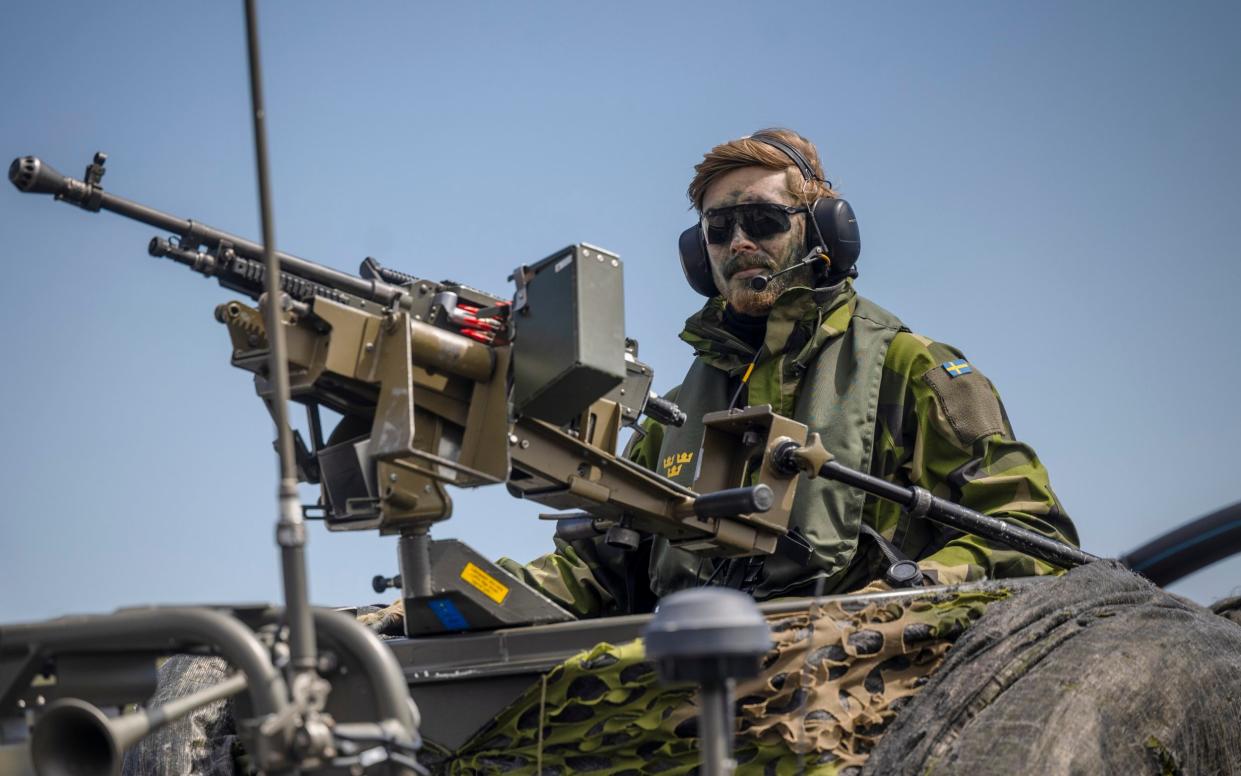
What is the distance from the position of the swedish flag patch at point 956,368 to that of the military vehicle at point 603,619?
2.44 ft

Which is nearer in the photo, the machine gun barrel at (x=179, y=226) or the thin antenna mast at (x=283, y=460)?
the thin antenna mast at (x=283, y=460)

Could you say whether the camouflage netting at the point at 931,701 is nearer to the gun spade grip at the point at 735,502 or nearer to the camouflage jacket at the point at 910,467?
the gun spade grip at the point at 735,502

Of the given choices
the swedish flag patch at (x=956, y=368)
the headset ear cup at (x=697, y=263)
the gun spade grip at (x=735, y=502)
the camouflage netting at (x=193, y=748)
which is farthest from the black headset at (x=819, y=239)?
the camouflage netting at (x=193, y=748)

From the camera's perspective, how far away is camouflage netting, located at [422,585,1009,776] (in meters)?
4.04

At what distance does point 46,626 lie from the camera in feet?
9.81

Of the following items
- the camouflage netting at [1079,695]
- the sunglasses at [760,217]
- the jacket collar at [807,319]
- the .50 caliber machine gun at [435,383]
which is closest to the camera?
the camouflage netting at [1079,695]

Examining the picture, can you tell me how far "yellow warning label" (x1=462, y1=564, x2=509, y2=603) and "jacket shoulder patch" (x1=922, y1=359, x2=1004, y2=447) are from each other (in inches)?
72.4

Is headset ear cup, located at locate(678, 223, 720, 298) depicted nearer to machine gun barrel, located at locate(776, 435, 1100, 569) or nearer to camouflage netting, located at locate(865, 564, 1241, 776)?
machine gun barrel, located at locate(776, 435, 1100, 569)

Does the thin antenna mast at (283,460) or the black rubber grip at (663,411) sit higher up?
the black rubber grip at (663,411)

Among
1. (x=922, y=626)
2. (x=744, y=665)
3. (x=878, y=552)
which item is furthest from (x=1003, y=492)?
(x=744, y=665)

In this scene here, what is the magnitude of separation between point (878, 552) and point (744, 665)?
313 centimetres

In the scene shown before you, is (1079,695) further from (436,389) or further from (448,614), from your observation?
(436,389)

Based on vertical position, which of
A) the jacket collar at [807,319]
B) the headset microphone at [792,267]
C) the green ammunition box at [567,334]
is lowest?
the green ammunition box at [567,334]

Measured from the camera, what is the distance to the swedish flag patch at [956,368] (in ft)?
18.8
